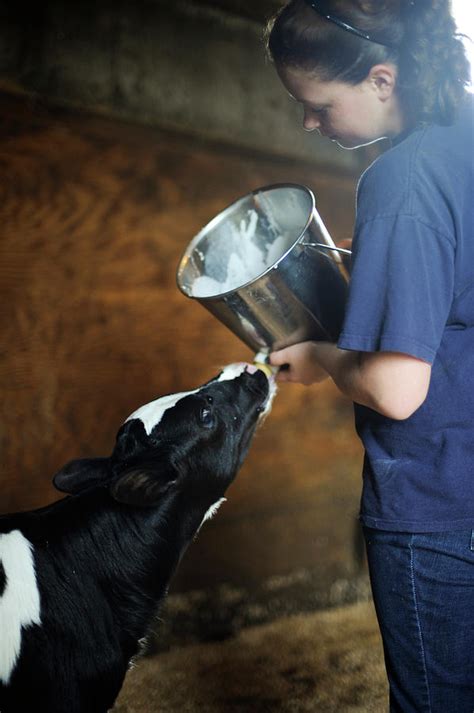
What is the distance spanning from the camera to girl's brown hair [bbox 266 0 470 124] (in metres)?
1.08

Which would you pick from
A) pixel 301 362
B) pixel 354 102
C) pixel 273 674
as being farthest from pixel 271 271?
pixel 273 674


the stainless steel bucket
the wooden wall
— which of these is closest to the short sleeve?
the stainless steel bucket

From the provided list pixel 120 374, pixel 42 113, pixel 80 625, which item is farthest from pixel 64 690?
pixel 42 113

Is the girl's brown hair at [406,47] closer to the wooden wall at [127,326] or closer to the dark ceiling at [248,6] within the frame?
the wooden wall at [127,326]

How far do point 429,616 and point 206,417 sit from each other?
0.69m

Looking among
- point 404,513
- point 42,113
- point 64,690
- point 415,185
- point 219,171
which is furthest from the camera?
point 219,171

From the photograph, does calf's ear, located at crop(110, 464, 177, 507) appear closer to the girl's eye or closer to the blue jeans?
the girl's eye

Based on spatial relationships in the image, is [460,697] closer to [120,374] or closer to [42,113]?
[120,374]

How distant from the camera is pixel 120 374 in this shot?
259 centimetres

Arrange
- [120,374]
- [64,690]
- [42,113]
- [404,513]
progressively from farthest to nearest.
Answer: [120,374] < [42,113] < [64,690] < [404,513]

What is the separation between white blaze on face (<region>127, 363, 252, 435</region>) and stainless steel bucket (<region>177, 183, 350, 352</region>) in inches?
6.8

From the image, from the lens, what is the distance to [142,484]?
55.7 inches

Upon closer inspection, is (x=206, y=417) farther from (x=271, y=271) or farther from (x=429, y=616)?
(x=429, y=616)

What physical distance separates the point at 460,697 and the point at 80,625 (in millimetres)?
748
